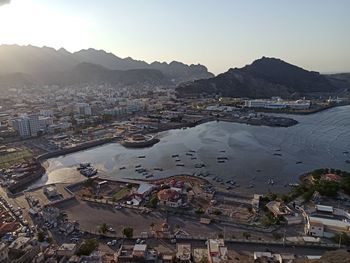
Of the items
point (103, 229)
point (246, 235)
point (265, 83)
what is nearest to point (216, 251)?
point (246, 235)

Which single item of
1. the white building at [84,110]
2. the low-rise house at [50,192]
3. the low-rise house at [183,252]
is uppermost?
the white building at [84,110]

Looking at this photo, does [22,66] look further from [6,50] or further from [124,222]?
[124,222]

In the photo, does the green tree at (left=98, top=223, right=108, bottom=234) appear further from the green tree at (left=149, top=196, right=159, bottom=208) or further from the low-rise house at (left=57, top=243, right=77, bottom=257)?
the green tree at (left=149, top=196, right=159, bottom=208)

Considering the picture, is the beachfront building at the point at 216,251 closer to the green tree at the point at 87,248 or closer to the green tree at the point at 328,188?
the green tree at the point at 87,248

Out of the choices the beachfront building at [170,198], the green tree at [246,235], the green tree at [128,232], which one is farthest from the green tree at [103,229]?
the green tree at [246,235]

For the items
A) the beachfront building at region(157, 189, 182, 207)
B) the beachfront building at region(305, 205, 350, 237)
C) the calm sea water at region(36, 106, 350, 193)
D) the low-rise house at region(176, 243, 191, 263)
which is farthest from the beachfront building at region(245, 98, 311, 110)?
the low-rise house at region(176, 243, 191, 263)

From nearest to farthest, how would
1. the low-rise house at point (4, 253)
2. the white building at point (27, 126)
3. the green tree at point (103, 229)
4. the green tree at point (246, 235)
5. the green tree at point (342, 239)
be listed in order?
the low-rise house at point (4, 253), the green tree at point (342, 239), the green tree at point (246, 235), the green tree at point (103, 229), the white building at point (27, 126)
